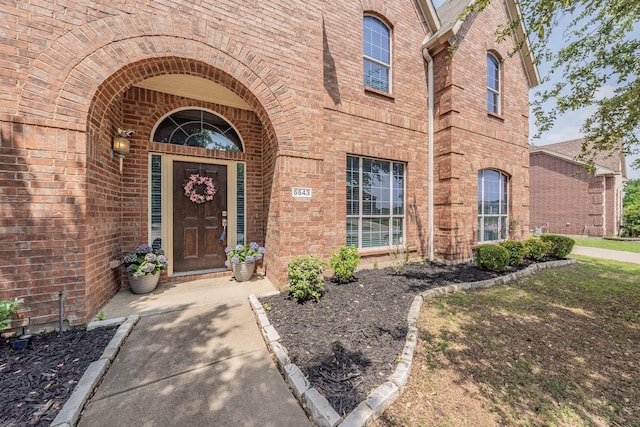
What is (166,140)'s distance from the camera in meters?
4.69

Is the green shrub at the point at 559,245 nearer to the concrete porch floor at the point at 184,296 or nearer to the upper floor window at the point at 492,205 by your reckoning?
the upper floor window at the point at 492,205

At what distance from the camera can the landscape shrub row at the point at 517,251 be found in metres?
5.78

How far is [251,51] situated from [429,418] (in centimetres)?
524

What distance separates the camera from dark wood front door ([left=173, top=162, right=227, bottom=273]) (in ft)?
15.7

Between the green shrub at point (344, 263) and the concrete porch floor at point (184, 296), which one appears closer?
the concrete porch floor at point (184, 296)

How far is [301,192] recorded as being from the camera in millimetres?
4293

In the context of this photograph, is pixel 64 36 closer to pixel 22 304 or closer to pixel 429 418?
pixel 22 304

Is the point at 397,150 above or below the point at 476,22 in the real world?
below

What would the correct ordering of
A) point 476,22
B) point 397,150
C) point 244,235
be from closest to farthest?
point 244,235, point 397,150, point 476,22

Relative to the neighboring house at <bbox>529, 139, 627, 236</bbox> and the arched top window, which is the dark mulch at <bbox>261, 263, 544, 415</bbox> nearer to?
the arched top window

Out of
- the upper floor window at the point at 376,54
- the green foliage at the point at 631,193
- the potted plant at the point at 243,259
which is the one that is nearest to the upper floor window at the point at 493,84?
the upper floor window at the point at 376,54

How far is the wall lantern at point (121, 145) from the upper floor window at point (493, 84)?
9676 mm

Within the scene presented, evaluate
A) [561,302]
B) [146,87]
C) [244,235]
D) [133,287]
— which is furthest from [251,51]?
[561,302]

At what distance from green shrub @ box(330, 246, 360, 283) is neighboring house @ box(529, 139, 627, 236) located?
16687mm
